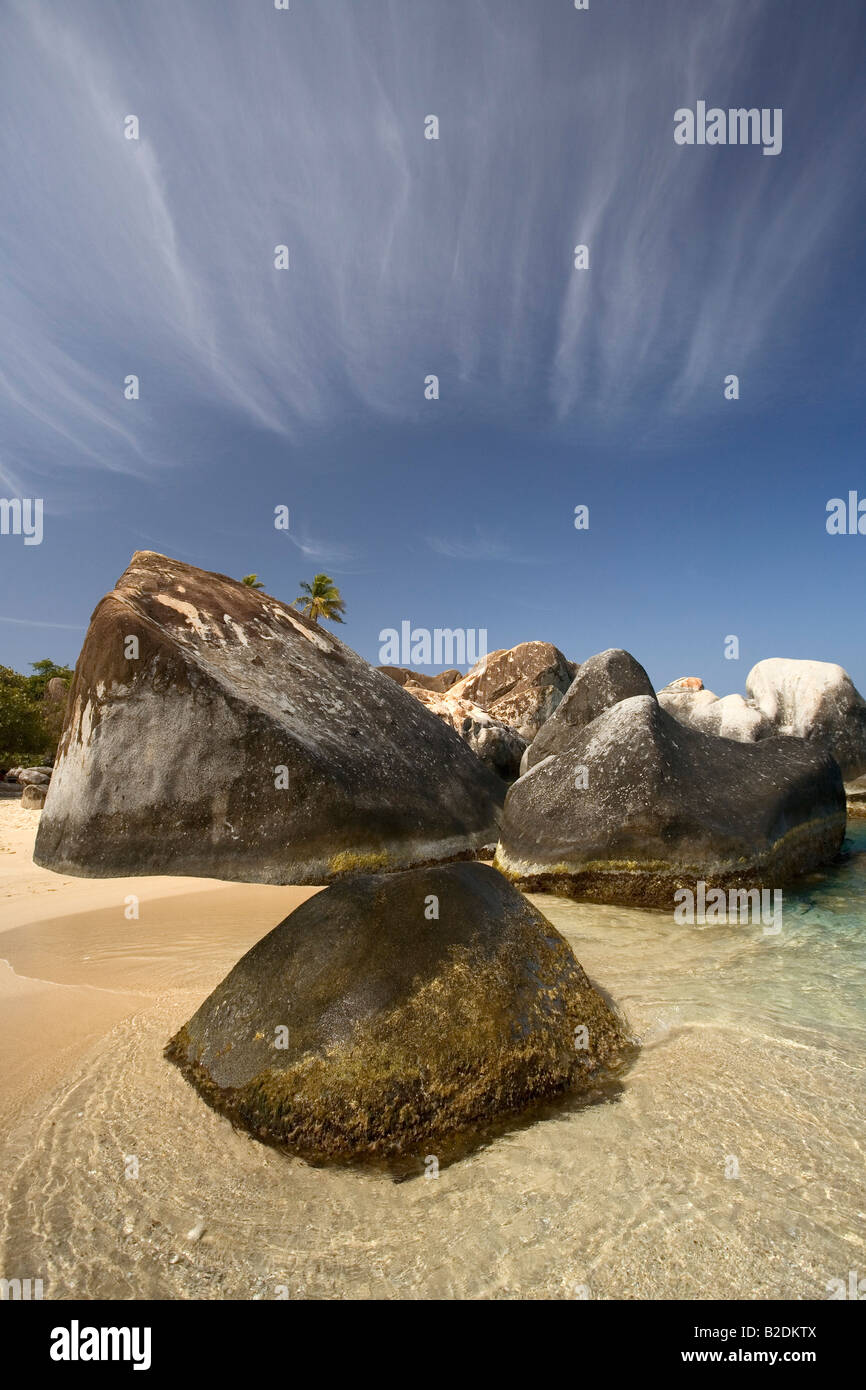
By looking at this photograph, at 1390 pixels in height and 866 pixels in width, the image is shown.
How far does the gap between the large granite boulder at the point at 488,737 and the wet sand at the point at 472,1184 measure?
1424cm

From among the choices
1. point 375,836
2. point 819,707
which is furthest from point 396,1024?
point 819,707

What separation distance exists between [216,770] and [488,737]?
1154cm

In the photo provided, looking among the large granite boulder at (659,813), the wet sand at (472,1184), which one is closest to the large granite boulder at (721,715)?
the large granite boulder at (659,813)

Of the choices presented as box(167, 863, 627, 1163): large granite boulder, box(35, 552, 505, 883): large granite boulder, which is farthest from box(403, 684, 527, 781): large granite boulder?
box(167, 863, 627, 1163): large granite boulder

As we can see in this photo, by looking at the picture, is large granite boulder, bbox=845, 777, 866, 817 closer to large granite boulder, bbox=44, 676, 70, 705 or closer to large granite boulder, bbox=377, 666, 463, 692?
large granite boulder, bbox=377, 666, 463, 692

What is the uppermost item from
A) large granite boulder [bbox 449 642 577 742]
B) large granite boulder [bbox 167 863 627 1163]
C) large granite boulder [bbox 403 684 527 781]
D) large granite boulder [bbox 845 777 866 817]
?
large granite boulder [bbox 449 642 577 742]

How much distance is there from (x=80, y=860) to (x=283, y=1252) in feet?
22.9

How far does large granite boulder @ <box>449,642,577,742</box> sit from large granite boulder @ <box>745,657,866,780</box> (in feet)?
25.3

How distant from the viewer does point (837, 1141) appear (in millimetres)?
2822

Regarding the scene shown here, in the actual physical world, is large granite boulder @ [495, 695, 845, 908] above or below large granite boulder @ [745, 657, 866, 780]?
below

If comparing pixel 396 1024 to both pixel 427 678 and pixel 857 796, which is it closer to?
pixel 857 796

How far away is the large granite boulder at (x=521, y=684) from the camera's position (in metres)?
Result: 24.2

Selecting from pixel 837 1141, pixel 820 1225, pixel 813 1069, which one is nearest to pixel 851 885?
pixel 813 1069

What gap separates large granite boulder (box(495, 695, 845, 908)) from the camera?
7648 mm
